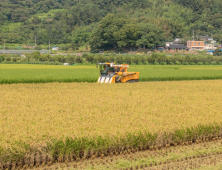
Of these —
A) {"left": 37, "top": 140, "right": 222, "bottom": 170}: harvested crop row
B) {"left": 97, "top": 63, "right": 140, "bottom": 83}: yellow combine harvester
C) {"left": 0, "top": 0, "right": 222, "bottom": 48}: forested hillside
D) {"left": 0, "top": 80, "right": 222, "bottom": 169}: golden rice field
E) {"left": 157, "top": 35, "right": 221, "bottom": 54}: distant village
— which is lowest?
{"left": 37, "top": 140, "right": 222, "bottom": 170}: harvested crop row

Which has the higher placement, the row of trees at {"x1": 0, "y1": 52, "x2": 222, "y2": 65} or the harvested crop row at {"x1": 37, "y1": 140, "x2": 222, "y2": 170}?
the row of trees at {"x1": 0, "y1": 52, "x2": 222, "y2": 65}

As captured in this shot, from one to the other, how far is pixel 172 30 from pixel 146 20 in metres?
14.4

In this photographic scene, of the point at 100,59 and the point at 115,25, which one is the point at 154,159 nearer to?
the point at 100,59

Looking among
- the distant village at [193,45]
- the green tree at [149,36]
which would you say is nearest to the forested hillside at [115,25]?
the green tree at [149,36]

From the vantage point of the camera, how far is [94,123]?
452 inches

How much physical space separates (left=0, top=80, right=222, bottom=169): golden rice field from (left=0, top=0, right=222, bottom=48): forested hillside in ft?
328

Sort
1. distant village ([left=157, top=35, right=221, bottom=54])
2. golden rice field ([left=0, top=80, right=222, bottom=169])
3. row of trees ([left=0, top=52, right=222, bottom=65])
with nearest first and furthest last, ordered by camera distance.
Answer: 1. golden rice field ([left=0, top=80, right=222, bottom=169])
2. row of trees ([left=0, top=52, right=222, bottom=65])
3. distant village ([left=157, top=35, right=221, bottom=54])

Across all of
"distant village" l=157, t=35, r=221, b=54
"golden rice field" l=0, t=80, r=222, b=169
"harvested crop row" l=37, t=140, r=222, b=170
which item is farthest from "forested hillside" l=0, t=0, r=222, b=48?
"harvested crop row" l=37, t=140, r=222, b=170

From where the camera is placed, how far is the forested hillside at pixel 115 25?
11875cm

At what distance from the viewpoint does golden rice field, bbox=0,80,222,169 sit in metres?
9.32

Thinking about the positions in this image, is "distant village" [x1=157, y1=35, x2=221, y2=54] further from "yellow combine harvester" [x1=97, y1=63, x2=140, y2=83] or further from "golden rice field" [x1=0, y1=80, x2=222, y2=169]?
"golden rice field" [x1=0, y1=80, x2=222, y2=169]

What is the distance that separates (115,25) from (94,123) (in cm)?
11412

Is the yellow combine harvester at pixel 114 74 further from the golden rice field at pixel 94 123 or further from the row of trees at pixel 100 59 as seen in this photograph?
the row of trees at pixel 100 59

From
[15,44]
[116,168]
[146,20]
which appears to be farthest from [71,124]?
[146,20]
